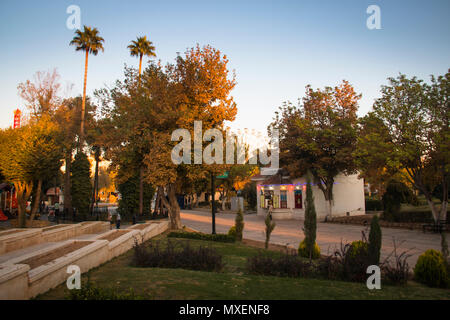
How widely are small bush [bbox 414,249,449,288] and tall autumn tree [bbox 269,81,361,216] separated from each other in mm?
18420

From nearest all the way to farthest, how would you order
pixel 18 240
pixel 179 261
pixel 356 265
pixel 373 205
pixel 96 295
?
pixel 96 295
pixel 356 265
pixel 179 261
pixel 18 240
pixel 373 205

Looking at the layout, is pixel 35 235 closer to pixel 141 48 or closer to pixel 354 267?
pixel 354 267

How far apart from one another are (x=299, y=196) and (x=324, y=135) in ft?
29.1

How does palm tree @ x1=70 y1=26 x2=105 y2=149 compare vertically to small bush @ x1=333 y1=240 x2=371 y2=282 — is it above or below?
above

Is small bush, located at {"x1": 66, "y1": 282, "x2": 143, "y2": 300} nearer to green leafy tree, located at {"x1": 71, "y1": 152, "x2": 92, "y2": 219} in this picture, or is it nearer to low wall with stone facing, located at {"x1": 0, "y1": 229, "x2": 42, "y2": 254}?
low wall with stone facing, located at {"x1": 0, "y1": 229, "x2": 42, "y2": 254}

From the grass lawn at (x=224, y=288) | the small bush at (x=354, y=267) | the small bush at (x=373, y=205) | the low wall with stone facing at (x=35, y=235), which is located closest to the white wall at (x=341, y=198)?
the small bush at (x=373, y=205)

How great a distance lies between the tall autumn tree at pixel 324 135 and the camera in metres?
26.9

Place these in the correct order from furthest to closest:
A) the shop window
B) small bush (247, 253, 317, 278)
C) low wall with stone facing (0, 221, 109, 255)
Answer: the shop window
low wall with stone facing (0, 221, 109, 255)
small bush (247, 253, 317, 278)

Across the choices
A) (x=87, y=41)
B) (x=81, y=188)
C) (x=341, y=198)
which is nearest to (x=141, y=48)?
(x=87, y=41)

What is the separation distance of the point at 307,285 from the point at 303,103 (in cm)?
2519

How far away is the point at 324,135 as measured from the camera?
26.4m

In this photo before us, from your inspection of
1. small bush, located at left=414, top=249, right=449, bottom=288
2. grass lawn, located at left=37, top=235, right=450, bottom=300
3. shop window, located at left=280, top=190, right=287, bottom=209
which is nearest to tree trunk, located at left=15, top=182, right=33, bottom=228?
grass lawn, located at left=37, top=235, right=450, bottom=300

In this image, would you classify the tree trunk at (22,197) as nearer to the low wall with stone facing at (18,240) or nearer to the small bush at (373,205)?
the low wall with stone facing at (18,240)

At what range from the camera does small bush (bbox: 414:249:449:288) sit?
8.14 metres
